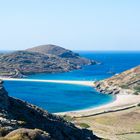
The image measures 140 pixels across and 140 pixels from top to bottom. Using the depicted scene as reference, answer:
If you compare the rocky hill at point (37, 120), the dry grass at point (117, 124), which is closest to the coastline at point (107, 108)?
the dry grass at point (117, 124)

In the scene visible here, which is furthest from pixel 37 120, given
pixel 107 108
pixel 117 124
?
pixel 107 108

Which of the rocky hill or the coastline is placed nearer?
the rocky hill

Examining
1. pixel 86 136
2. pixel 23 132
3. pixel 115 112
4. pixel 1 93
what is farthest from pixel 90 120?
pixel 23 132

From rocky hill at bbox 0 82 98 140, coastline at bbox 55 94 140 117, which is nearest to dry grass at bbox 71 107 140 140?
coastline at bbox 55 94 140 117

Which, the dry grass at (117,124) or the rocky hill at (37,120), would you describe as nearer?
the rocky hill at (37,120)

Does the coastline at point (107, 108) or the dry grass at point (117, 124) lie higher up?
the dry grass at point (117, 124)

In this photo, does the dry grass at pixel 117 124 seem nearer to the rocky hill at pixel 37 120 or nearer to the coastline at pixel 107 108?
the coastline at pixel 107 108

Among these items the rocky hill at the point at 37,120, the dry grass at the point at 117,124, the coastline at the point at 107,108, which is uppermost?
the rocky hill at the point at 37,120

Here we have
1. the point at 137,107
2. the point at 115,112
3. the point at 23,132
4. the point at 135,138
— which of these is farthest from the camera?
the point at 137,107

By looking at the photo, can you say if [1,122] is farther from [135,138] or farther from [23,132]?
[135,138]

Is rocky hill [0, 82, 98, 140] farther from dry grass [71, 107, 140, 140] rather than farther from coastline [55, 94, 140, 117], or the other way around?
coastline [55, 94, 140, 117]

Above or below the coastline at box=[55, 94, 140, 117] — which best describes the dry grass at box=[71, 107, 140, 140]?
above
